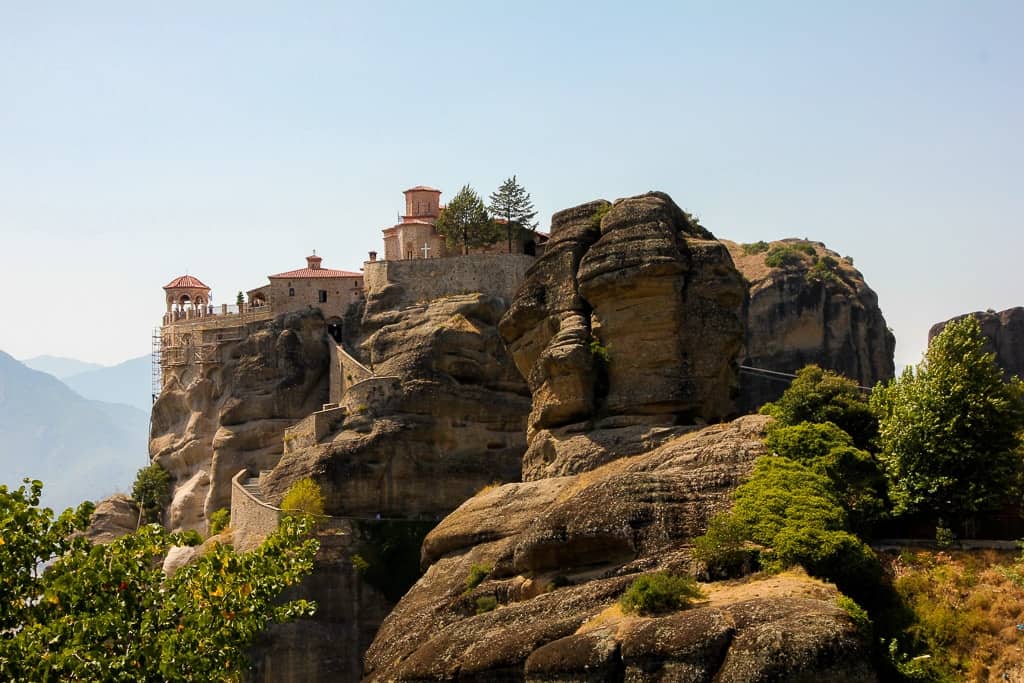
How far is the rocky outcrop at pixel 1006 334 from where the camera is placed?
114 m

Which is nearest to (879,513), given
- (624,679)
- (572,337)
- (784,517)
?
(784,517)

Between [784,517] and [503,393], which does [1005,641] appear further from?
[503,393]

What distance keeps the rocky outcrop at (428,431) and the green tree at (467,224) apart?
8.25 meters

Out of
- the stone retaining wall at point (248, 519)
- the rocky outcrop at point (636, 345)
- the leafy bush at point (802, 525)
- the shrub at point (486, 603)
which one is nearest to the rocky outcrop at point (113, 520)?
the stone retaining wall at point (248, 519)

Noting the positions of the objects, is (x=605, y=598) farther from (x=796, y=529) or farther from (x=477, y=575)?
(x=477, y=575)

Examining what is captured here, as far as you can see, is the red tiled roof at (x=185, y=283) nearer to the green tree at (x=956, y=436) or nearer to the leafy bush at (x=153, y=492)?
the leafy bush at (x=153, y=492)

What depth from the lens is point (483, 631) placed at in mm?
51750

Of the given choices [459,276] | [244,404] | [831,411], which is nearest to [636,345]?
[831,411]

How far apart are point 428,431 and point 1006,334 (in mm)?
49419

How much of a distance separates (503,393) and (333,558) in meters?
13.0

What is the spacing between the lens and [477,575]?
5794 centimetres

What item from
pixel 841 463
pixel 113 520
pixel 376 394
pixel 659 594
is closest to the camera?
→ pixel 659 594

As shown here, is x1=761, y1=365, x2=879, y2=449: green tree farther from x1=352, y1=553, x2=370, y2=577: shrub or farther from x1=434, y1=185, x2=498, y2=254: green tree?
x1=434, y1=185, x2=498, y2=254: green tree

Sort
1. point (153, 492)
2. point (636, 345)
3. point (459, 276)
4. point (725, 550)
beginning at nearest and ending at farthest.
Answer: point (725, 550), point (636, 345), point (459, 276), point (153, 492)
